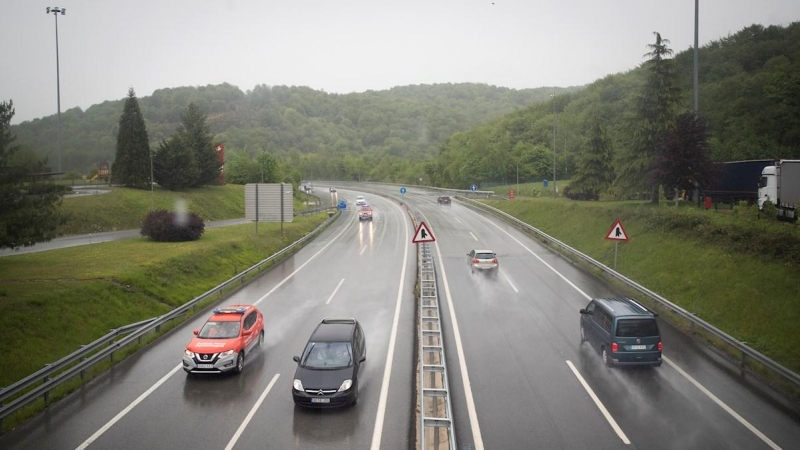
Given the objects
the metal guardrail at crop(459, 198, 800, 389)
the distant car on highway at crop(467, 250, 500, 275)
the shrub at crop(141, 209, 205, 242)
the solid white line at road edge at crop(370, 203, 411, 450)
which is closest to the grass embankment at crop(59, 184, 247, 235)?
the shrub at crop(141, 209, 205, 242)

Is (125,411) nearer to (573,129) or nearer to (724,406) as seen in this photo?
(724,406)

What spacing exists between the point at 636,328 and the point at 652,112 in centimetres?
3321

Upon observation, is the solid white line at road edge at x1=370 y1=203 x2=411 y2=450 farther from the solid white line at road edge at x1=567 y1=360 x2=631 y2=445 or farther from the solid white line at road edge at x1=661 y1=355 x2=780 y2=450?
the solid white line at road edge at x1=661 y1=355 x2=780 y2=450

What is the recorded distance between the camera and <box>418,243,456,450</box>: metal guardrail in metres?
11.7

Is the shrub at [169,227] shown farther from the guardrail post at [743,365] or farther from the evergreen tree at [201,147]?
the guardrail post at [743,365]

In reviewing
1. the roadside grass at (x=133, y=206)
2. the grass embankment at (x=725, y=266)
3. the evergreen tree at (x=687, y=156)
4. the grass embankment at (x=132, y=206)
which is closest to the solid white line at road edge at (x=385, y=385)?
the grass embankment at (x=725, y=266)

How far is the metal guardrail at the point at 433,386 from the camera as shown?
38.3ft

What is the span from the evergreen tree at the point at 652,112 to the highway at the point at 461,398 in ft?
76.8

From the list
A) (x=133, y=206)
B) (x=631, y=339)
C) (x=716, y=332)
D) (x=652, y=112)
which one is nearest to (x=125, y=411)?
(x=631, y=339)

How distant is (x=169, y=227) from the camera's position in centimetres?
4034

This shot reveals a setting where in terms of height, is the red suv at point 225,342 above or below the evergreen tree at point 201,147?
below

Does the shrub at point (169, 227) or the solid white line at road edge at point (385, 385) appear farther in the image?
the shrub at point (169, 227)

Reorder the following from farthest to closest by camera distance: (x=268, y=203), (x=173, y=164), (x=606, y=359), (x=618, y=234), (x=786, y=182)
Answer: (x=173, y=164), (x=268, y=203), (x=786, y=182), (x=618, y=234), (x=606, y=359)

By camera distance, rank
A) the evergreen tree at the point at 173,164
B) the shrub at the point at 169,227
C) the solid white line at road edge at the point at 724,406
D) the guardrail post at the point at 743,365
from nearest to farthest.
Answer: the solid white line at road edge at the point at 724,406 → the guardrail post at the point at 743,365 → the shrub at the point at 169,227 → the evergreen tree at the point at 173,164
